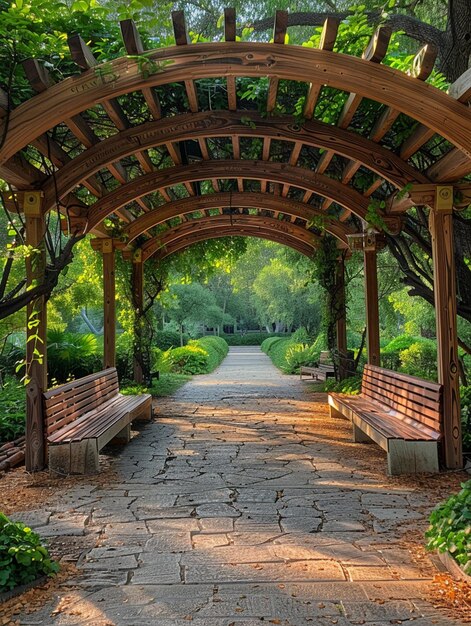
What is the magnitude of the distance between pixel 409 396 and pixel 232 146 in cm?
380

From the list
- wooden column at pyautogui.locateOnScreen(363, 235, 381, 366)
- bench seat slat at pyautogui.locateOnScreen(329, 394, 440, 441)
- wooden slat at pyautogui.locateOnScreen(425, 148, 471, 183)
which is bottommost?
bench seat slat at pyautogui.locateOnScreen(329, 394, 440, 441)

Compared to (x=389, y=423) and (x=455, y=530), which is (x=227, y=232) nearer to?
(x=389, y=423)

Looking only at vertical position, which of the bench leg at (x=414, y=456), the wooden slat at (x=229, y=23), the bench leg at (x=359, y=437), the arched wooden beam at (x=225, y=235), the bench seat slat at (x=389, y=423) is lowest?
the bench leg at (x=359, y=437)

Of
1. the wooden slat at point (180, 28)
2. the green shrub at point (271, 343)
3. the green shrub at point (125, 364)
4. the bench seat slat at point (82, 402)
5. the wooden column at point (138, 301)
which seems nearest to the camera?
the wooden slat at point (180, 28)

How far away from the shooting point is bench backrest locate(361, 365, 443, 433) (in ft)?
18.5

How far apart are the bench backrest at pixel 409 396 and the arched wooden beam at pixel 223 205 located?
2.92m

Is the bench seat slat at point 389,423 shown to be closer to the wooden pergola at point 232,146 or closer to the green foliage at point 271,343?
the wooden pergola at point 232,146

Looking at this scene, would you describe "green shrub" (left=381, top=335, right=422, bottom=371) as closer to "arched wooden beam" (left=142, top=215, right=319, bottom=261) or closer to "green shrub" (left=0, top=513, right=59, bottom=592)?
"arched wooden beam" (left=142, top=215, right=319, bottom=261)

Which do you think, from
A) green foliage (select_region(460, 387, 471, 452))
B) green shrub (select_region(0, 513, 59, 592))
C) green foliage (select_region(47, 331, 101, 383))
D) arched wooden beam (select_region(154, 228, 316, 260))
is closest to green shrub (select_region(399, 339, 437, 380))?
arched wooden beam (select_region(154, 228, 316, 260))

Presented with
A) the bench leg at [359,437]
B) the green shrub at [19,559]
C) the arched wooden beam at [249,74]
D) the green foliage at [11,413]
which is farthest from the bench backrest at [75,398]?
the bench leg at [359,437]

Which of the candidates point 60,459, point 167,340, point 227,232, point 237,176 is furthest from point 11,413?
point 167,340

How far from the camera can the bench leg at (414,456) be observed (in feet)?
17.8

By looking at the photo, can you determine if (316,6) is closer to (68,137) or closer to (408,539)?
(68,137)

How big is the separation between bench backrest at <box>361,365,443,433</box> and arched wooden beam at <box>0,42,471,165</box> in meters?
2.43
